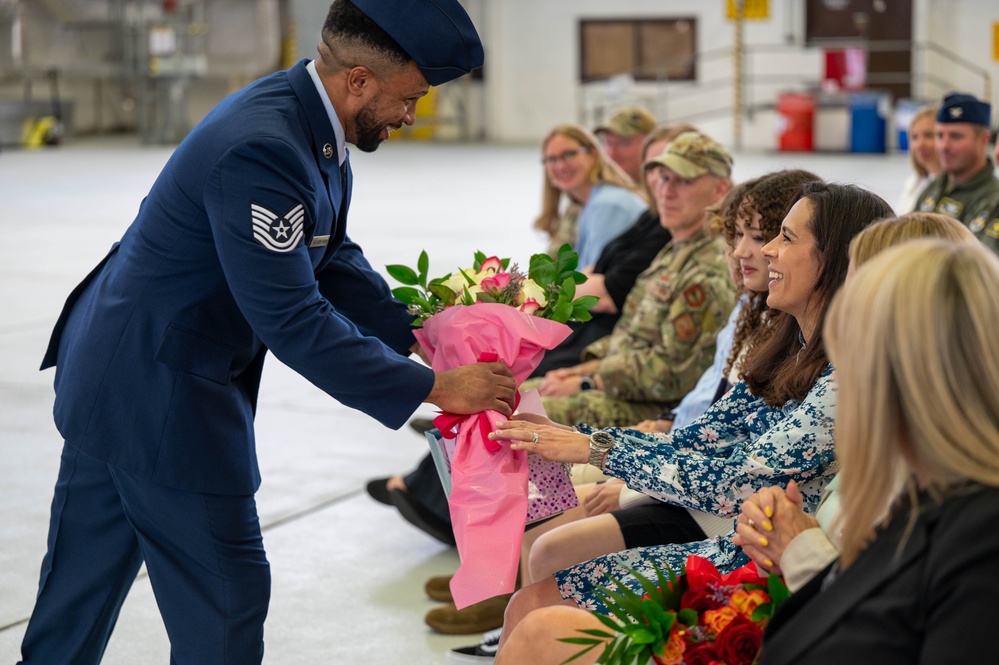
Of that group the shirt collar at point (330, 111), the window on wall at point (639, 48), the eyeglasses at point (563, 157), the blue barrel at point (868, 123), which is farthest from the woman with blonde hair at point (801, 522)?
the window on wall at point (639, 48)

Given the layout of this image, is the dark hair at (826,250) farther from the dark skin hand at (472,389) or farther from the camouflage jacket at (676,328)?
the camouflage jacket at (676,328)

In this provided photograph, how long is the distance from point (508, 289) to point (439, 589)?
1490 mm

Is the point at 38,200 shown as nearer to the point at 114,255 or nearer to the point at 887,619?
the point at 114,255

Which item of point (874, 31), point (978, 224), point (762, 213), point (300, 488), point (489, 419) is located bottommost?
point (300, 488)

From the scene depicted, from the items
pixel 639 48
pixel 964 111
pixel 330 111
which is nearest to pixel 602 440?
pixel 330 111

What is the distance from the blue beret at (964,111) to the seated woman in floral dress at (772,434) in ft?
11.6

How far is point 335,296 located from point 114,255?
1.81 feet

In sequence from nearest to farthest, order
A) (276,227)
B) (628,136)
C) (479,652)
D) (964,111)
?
(276,227) < (479,652) < (964,111) < (628,136)

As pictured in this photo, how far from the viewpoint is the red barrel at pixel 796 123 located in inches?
750

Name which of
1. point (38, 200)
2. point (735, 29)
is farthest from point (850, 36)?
point (38, 200)

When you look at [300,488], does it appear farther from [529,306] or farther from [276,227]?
[276,227]

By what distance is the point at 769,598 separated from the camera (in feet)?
6.26

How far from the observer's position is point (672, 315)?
3750 mm

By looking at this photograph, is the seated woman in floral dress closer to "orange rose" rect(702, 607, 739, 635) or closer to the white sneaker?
"orange rose" rect(702, 607, 739, 635)
